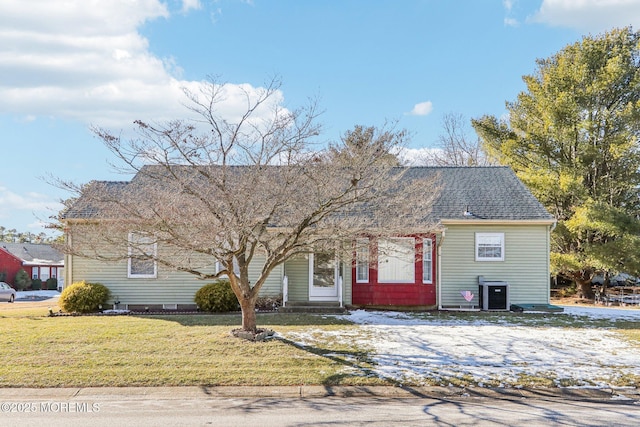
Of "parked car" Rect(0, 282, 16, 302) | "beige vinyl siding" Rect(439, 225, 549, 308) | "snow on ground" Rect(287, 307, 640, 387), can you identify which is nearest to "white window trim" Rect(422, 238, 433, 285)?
"beige vinyl siding" Rect(439, 225, 549, 308)

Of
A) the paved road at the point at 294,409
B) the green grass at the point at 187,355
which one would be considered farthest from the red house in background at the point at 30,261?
the paved road at the point at 294,409

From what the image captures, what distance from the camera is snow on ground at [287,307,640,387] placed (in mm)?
8227

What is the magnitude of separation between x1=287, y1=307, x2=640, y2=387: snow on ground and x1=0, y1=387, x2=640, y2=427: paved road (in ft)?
2.32

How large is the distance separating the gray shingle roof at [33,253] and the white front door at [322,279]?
41598mm

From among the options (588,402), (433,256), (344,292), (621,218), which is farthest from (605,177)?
(588,402)

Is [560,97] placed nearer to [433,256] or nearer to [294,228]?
[433,256]

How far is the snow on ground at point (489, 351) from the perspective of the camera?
823cm

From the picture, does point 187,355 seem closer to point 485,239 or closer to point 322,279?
Answer: point 322,279

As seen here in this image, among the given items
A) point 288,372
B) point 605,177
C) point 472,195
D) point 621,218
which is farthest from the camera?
point 605,177

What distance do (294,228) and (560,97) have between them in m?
17.3

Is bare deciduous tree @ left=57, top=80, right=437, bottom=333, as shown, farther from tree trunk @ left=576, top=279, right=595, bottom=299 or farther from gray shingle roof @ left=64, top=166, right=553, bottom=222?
tree trunk @ left=576, top=279, right=595, bottom=299

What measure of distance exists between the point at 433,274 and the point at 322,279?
12.1 feet

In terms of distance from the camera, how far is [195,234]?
28.8 ft

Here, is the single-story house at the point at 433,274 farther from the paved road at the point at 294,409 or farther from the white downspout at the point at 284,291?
the paved road at the point at 294,409
